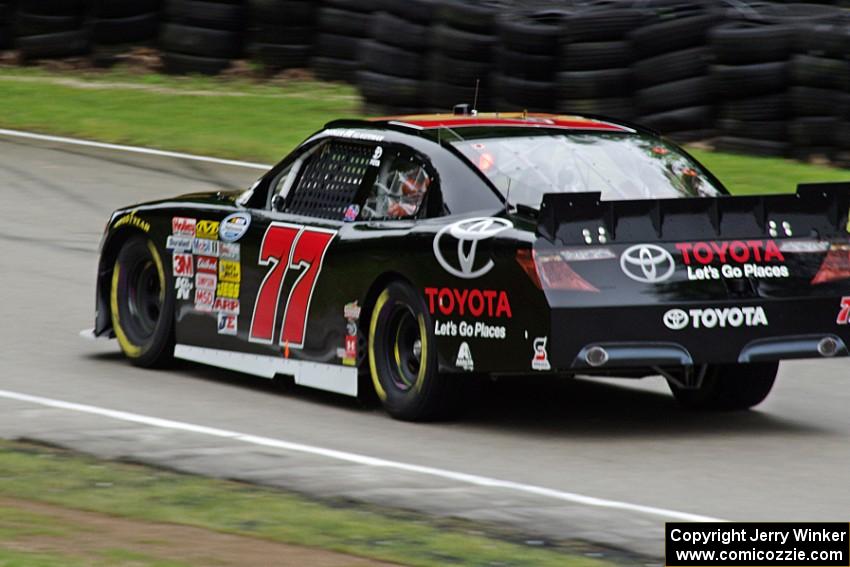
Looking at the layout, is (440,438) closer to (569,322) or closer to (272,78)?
(569,322)

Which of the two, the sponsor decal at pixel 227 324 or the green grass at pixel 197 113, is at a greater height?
the green grass at pixel 197 113

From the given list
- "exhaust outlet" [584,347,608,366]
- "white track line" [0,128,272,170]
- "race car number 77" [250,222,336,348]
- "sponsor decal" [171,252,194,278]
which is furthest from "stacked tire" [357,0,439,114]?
"exhaust outlet" [584,347,608,366]

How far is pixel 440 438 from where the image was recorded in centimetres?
816

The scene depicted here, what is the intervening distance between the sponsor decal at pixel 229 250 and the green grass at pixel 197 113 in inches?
303

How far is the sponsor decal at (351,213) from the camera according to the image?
29.6 ft

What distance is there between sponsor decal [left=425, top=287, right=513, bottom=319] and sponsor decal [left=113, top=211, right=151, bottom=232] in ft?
8.86

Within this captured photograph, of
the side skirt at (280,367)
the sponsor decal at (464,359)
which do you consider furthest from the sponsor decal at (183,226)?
the sponsor decal at (464,359)

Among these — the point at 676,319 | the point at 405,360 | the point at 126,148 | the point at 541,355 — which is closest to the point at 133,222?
the point at 405,360

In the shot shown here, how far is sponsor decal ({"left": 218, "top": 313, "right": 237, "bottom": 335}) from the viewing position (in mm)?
9695

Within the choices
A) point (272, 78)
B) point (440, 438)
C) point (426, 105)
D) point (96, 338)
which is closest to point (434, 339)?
point (440, 438)

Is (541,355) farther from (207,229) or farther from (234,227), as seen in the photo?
(207,229)

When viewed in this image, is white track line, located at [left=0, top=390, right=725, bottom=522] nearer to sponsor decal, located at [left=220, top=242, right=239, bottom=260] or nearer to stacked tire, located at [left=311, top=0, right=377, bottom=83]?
sponsor decal, located at [left=220, top=242, right=239, bottom=260]

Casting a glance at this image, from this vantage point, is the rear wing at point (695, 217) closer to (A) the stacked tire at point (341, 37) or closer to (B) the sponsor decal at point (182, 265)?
(B) the sponsor decal at point (182, 265)

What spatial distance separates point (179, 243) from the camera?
33.1 feet
